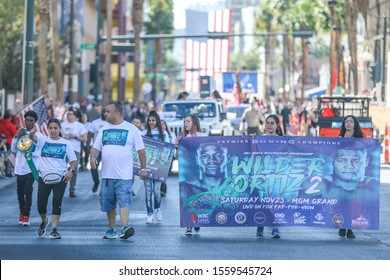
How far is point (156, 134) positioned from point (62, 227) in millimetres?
2713

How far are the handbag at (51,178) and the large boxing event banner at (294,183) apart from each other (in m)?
1.87

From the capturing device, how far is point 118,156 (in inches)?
A: 579

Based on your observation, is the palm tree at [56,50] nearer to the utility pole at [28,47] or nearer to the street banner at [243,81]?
the utility pole at [28,47]

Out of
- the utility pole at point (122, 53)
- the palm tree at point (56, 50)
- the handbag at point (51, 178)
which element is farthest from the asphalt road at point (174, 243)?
the utility pole at point (122, 53)

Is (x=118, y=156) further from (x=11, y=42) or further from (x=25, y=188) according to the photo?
(x=11, y=42)

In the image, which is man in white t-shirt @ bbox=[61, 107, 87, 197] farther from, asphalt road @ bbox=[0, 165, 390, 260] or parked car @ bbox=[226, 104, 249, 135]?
parked car @ bbox=[226, 104, 249, 135]

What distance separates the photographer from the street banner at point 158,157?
1759 cm

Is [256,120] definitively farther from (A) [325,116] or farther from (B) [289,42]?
(B) [289,42]

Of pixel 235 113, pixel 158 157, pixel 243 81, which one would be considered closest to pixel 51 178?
pixel 158 157

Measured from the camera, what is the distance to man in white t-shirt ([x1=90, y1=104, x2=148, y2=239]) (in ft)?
48.2

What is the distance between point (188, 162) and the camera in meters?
15.7

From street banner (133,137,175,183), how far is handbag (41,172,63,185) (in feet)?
7.98

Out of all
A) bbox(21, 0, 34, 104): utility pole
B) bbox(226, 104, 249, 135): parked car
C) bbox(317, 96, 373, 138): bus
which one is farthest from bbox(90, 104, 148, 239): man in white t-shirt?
bbox(226, 104, 249, 135): parked car

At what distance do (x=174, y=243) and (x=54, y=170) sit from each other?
6.08 ft
